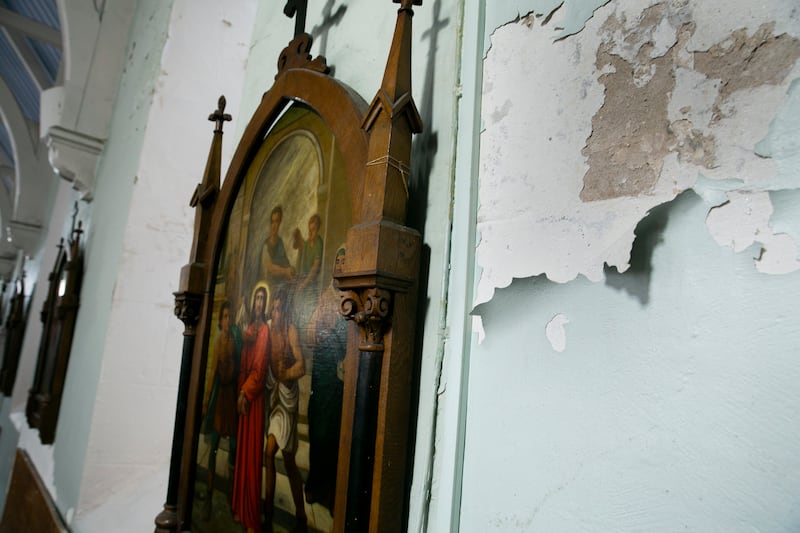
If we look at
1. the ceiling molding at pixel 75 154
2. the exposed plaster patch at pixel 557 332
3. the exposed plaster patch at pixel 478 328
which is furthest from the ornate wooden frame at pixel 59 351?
the exposed plaster patch at pixel 557 332

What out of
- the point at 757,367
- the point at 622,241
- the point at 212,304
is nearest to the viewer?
the point at 757,367

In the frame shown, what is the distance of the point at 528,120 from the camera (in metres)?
0.83

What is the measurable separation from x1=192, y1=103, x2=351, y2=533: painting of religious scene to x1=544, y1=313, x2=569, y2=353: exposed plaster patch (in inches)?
17.9

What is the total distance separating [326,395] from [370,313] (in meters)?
0.27

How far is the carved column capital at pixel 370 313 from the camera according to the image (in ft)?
2.98

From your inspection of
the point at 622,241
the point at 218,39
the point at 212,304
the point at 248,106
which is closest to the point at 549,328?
the point at 622,241

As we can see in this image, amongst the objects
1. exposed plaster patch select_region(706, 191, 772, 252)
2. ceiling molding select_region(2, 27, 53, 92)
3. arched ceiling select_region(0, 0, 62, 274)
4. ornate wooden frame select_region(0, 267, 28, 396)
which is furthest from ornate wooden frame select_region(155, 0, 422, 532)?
ornate wooden frame select_region(0, 267, 28, 396)

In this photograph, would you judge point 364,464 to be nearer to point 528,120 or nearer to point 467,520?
point 467,520

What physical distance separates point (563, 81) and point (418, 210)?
0.39 metres

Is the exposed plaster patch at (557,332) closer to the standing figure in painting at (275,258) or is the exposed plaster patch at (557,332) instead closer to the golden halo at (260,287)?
the standing figure in painting at (275,258)

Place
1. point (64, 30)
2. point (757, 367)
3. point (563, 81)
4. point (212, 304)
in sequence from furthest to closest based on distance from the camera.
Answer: point (64, 30) < point (212, 304) < point (563, 81) < point (757, 367)

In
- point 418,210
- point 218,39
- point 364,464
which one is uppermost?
point 218,39

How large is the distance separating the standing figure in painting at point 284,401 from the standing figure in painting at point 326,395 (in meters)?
0.05

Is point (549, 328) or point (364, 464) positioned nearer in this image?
point (549, 328)
